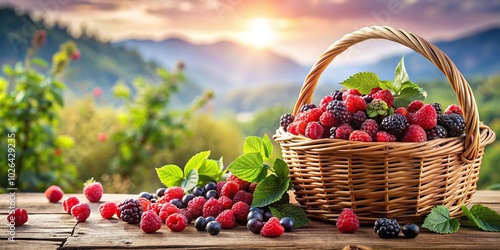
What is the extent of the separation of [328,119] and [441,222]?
0.47 m

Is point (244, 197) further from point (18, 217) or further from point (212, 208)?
point (18, 217)

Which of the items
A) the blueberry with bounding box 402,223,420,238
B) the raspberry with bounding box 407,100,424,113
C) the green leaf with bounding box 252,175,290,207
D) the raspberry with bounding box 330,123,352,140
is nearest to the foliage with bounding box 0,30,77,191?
the green leaf with bounding box 252,175,290,207

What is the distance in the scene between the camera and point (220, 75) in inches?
211

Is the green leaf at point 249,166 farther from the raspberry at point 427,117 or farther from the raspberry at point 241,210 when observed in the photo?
the raspberry at point 427,117

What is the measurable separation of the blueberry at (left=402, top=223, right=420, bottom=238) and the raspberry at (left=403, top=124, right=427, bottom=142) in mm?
252

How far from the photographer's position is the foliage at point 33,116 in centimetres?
327

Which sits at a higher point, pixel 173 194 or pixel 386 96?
pixel 386 96

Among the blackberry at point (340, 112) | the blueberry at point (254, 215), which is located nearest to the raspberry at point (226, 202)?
the blueberry at point (254, 215)

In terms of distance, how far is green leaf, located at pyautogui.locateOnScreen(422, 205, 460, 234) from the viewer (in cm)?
180

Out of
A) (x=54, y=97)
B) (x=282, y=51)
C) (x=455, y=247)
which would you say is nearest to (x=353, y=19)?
(x=282, y=51)

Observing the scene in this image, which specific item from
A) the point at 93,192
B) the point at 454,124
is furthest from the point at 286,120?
the point at 93,192

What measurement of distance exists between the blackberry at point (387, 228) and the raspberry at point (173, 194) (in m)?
0.73

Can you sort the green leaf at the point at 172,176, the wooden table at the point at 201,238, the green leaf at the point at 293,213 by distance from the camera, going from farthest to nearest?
the green leaf at the point at 172,176 → the green leaf at the point at 293,213 → the wooden table at the point at 201,238

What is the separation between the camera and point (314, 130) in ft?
6.01
